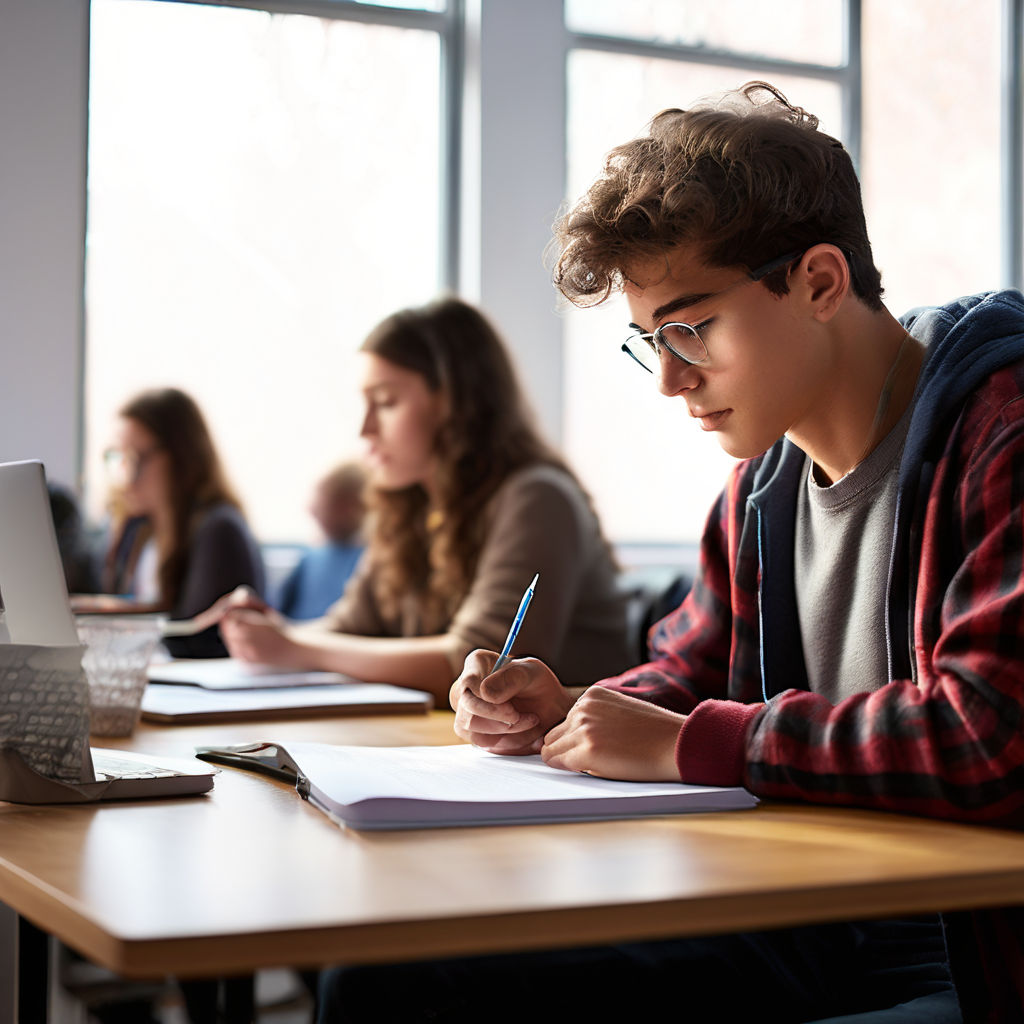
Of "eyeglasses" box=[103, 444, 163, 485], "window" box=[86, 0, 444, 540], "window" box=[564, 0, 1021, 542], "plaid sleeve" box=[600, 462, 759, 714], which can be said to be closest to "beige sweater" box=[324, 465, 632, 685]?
"plaid sleeve" box=[600, 462, 759, 714]

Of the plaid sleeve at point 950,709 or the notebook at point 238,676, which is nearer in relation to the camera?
the plaid sleeve at point 950,709

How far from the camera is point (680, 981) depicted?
1.15 meters

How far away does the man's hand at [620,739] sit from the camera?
108cm

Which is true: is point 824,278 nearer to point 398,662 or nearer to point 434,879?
point 434,879

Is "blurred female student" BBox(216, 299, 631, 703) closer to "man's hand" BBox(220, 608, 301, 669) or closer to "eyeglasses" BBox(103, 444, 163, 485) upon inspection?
"man's hand" BBox(220, 608, 301, 669)

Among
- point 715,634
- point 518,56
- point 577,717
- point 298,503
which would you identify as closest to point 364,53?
point 518,56

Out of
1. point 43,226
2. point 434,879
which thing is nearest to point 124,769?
point 434,879

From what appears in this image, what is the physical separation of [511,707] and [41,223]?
3.55m

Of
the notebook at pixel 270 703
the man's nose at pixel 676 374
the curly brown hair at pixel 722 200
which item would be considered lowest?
the notebook at pixel 270 703

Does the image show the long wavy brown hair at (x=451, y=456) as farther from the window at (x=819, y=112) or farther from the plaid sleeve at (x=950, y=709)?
the window at (x=819, y=112)

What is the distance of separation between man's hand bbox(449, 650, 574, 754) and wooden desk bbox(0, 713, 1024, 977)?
255mm

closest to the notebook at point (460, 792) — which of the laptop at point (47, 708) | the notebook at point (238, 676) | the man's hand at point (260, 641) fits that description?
the laptop at point (47, 708)

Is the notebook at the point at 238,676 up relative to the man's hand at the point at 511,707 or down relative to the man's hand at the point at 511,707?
down

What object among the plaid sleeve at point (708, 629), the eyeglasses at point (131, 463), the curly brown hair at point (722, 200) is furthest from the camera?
the eyeglasses at point (131, 463)
